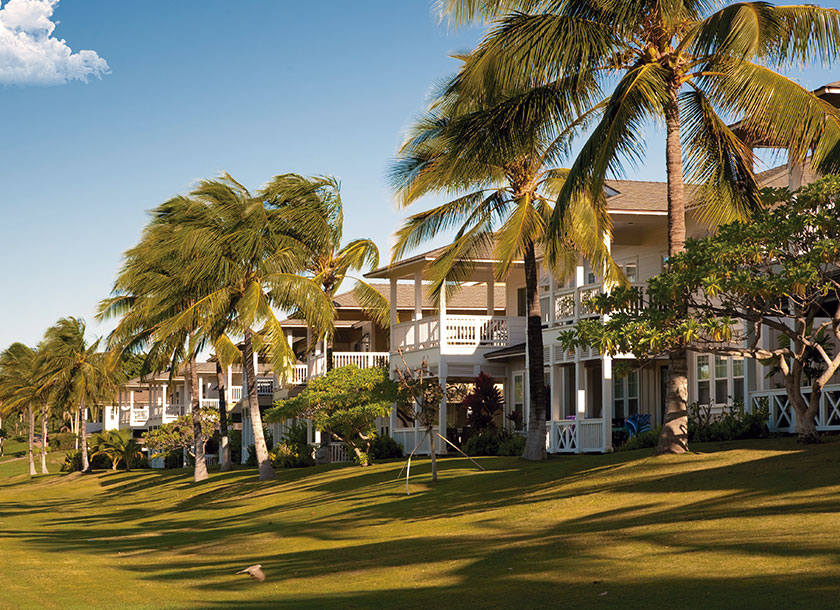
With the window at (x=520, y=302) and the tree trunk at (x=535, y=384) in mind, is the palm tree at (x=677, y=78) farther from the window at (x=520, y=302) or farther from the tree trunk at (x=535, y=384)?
the window at (x=520, y=302)

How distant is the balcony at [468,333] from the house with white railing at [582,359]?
0.03m

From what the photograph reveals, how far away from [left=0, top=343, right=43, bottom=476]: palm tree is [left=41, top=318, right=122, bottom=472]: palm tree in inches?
273

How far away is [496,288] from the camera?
5066cm

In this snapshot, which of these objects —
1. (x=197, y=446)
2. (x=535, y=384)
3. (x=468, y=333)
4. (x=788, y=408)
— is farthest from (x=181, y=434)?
(x=788, y=408)

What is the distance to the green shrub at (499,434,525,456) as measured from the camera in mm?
31234

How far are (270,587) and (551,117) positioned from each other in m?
11.3

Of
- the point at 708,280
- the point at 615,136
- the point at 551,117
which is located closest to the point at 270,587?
the point at 708,280

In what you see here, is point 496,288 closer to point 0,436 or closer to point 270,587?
point 270,587

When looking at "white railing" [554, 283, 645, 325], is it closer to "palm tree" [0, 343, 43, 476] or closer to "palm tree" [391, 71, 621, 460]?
"palm tree" [391, 71, 621, 460]

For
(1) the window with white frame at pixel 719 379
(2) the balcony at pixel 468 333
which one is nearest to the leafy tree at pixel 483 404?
(2) the balcony at pixel 468 333

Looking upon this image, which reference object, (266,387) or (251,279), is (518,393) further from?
(266,387)

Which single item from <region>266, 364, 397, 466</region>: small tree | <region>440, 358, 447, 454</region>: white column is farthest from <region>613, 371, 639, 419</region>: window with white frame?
<region>266, 364, 397, 466</region>: small tree

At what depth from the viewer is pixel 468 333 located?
36.4m

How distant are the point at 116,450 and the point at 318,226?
3505cm
